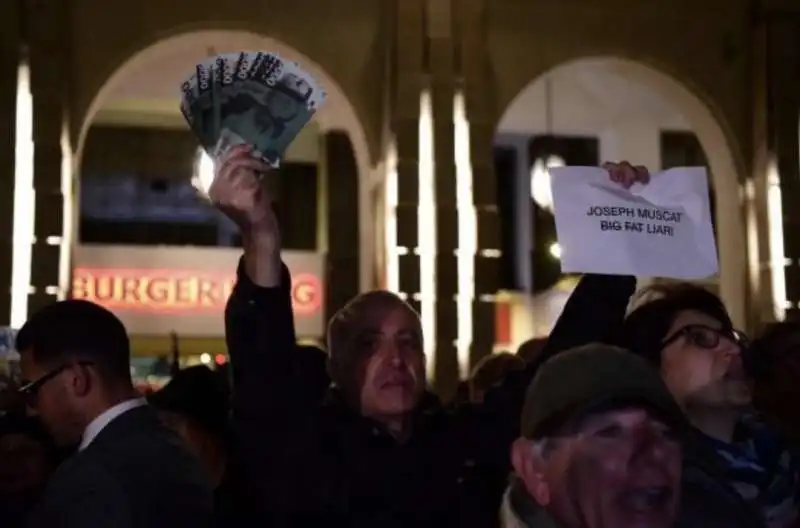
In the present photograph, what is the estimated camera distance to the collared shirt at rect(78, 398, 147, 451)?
7.75ft

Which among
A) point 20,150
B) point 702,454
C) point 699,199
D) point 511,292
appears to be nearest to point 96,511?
point 702,454

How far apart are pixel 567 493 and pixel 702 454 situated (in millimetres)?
637

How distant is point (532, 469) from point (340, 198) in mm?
10200

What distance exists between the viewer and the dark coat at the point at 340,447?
2.18 m

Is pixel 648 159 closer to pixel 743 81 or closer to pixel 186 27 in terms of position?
pixel 743 81

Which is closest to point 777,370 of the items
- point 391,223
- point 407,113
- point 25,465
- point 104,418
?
point 104,418

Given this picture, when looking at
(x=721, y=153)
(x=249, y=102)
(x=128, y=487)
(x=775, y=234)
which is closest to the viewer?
(x=128, y=487)

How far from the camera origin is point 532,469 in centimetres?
176

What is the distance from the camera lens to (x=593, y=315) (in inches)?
107

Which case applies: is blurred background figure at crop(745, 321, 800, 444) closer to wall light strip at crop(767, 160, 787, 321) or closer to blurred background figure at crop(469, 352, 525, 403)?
blurred background figure at crop(469, 352, 525, 403)

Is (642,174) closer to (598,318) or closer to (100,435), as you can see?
(598,318)

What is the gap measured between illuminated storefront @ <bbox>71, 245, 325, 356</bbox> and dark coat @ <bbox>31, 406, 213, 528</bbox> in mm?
8251

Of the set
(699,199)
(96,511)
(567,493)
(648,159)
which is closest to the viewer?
(567,493)

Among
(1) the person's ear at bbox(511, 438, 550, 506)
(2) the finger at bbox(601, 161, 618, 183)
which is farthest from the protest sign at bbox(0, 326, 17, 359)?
(1) the person's ear at bbox(511, 438, 550, 506)
